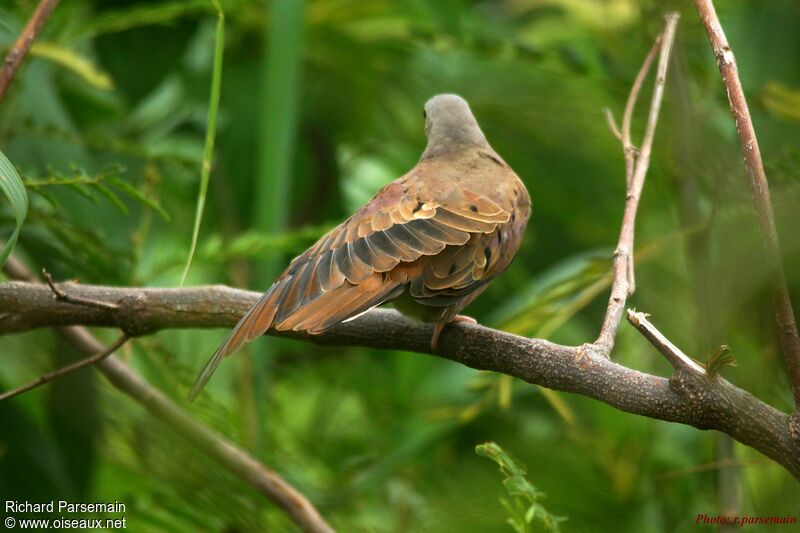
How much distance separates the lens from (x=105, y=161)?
3.90 meters

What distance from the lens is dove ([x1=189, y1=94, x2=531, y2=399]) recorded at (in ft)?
6.75

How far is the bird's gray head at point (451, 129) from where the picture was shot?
296 centimetres

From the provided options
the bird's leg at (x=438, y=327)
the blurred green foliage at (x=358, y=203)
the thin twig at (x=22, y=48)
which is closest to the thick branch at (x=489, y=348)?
the bird's leg at (x=438, y=327)

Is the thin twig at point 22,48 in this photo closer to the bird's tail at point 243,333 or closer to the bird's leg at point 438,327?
the bird's tail at point 243,333

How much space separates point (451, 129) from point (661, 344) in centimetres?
148

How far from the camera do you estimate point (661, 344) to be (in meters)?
1.63

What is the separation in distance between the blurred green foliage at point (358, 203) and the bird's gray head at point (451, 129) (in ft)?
1.49

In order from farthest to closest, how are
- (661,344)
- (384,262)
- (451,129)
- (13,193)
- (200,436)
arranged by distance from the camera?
(451,129)
(200,436)
(384,262)
(13,193)
(661,344)

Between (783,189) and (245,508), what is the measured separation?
71.5 inches

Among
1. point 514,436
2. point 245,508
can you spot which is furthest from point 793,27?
point 245,508

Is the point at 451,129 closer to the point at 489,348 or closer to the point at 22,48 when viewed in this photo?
the point at 489,348

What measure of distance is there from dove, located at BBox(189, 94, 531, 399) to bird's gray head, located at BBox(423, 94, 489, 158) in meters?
0.24

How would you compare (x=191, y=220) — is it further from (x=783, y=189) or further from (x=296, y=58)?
(x=783, y=189)

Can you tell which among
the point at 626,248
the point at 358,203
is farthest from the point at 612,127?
the point at 358,203
